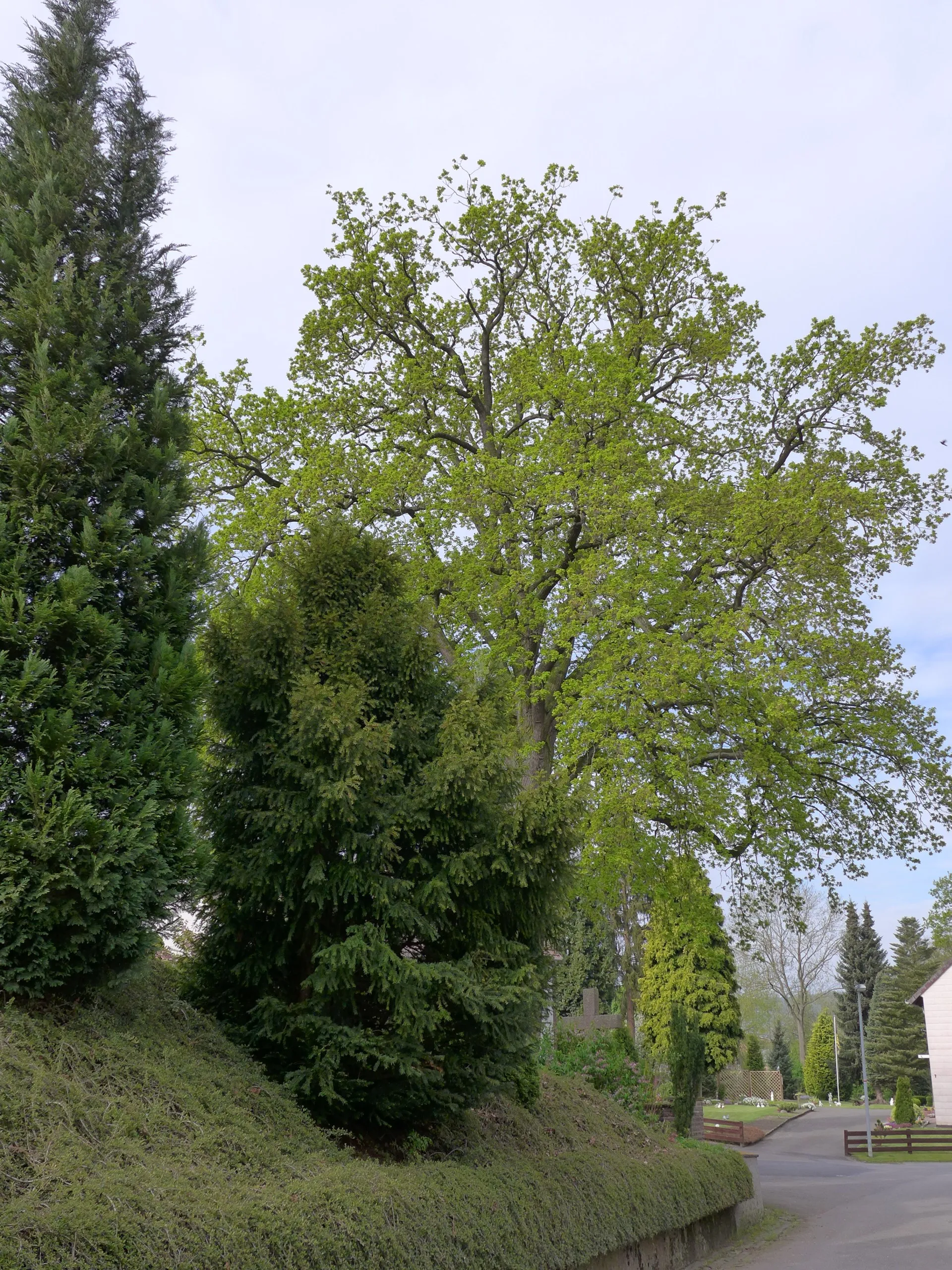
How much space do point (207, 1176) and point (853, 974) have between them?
55.5m

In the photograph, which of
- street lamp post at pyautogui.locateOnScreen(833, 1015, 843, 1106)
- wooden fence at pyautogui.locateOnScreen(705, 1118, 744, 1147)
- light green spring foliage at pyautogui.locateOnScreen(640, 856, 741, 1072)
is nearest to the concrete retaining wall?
wooden fence at pyautogui.locateOnScreen(705, 1118, 744, 1147)

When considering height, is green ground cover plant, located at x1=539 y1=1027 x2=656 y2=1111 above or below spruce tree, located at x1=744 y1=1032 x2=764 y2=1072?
below

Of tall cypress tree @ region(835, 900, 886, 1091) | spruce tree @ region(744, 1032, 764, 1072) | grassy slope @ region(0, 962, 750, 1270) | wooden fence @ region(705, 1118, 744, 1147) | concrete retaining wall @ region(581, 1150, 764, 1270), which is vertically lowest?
concrete retaining wall @ region(581, 1150, 764, 1270)

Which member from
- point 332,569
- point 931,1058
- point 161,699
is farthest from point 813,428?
point 931,1058

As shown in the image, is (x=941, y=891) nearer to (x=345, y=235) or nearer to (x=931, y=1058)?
(x=931, y=1058)

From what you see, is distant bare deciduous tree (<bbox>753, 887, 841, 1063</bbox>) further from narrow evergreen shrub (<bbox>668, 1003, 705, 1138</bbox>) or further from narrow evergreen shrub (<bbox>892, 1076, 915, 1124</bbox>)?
narrow evergreen shrub (<bbox>668, 1003, 705, 1138</bbox>)

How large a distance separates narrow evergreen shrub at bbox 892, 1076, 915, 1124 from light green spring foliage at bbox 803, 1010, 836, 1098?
16805 millimetres

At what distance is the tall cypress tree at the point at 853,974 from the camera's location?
51.4 m

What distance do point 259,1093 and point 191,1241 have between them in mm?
2134

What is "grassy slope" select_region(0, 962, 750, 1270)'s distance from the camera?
4281mm

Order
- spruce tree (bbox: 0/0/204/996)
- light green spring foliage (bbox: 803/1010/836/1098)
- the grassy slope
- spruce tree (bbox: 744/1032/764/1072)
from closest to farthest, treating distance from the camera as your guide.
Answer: the grassy slope < spruce tree (bbox: 0/0/204/996) < spruce tree (bbox: 744/1032/764/1072) < light green spring foliage (bbox: 803/1010/836/1098)

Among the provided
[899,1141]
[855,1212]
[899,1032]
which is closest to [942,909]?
[899,1032]

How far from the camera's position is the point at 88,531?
6406mm

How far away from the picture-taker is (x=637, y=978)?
34438mm
